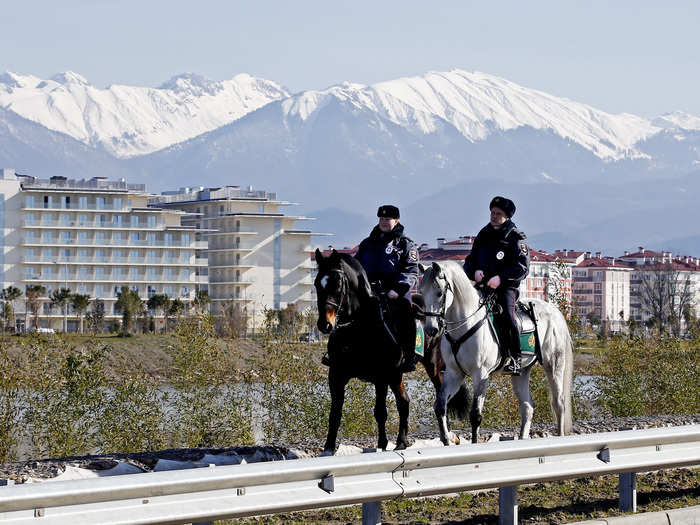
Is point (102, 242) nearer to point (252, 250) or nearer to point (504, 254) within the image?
point (252, 250)

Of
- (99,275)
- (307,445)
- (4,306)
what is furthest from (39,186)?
(307,445)

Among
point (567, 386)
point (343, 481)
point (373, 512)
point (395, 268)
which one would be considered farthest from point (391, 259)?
point (343, 481)

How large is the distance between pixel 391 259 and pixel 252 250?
5203 inches

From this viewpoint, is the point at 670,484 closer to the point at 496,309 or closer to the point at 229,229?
the point at 496,309

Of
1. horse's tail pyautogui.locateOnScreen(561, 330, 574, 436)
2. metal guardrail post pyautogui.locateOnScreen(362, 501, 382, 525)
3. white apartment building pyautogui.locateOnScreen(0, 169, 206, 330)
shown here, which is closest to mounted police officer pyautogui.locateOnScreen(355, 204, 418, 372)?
horse's tail pyautogui.locateOnScreen(561, 330, 574, 436)

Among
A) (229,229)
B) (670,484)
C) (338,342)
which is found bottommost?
(670,484)

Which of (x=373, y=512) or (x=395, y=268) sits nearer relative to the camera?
(x=373, y=512)

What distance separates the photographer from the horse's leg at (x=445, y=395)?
452 inches

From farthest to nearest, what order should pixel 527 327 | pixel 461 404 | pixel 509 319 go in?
pixel 461 404 → pixel 527 327 → pixel 509 319

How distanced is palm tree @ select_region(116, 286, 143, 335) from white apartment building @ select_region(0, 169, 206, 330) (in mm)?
3172

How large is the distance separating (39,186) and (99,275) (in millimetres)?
10933

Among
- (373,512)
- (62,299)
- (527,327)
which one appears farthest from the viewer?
(62,299)

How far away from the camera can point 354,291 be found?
1079 centimetres

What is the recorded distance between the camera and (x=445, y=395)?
11477 millimetres
